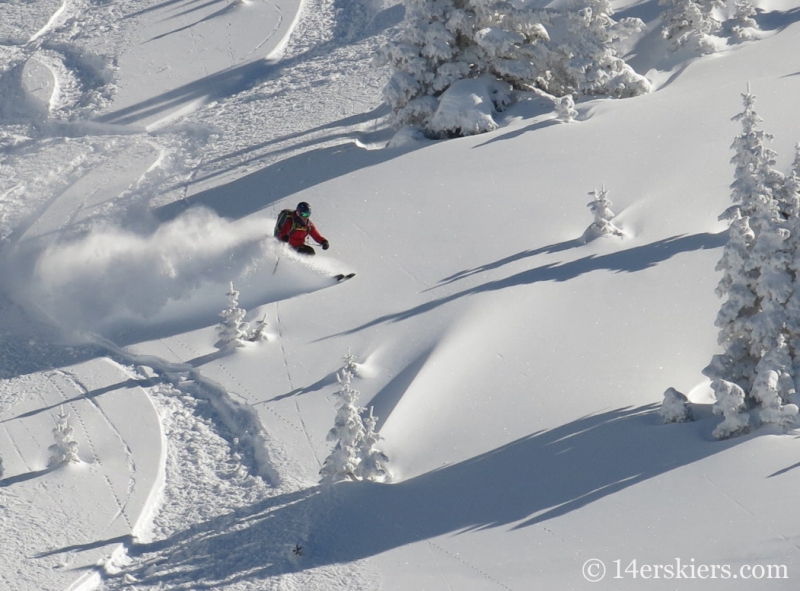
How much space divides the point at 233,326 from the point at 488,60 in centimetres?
944

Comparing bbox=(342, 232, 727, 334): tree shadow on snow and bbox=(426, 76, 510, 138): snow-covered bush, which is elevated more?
bbox=(426, 76, 510, 138): snow-covered bush

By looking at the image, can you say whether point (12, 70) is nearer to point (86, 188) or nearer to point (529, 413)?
point (86, 188)

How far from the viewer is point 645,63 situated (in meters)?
24.5

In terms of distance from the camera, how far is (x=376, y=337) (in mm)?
15539

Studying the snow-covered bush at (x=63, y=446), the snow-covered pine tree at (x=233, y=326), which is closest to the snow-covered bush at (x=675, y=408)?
the snow-covered pine tree at (x=233, y=326)

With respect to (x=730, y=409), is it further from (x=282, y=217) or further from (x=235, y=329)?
(x=282, y=217)

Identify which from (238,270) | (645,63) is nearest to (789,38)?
(645,63)

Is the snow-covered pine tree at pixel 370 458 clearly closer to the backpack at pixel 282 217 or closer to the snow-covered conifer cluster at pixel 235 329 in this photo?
the snow-covered conifer cluster at pixel 235 329

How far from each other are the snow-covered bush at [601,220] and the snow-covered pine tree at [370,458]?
614cm

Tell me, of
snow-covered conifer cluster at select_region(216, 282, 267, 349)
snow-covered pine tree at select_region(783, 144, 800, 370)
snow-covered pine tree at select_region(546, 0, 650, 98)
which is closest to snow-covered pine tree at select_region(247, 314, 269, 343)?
snow-covered conifer cluster at select_region(216, 282, 267, 349)

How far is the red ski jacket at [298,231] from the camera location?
1792cm

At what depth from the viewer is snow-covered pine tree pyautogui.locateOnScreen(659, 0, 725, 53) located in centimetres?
2395

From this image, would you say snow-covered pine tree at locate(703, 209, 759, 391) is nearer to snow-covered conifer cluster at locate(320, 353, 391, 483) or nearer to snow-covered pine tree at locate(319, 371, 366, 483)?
snow-covered conifer cluster at locate(320, 353, 391, 483)

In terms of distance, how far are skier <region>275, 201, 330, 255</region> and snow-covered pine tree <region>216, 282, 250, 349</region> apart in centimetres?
216
